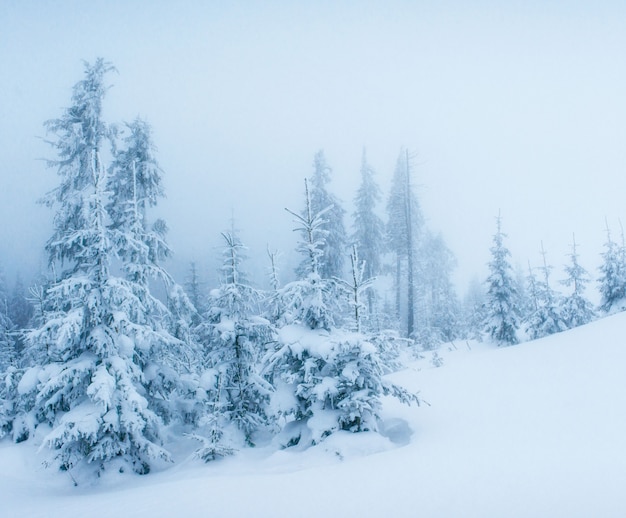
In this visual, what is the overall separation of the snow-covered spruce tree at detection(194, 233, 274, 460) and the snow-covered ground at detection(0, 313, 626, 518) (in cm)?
139

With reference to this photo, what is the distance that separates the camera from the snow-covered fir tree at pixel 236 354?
1187 centimetres

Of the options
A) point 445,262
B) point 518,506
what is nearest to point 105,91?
point 518,506

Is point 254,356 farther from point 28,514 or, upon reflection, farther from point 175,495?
point 28,514

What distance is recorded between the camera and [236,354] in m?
12.1

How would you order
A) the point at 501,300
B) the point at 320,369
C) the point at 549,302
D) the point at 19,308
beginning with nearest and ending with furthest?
the point at 320,369
the point at 549,302
the point at 501,300
the point at 19,308

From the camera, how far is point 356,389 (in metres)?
9.54

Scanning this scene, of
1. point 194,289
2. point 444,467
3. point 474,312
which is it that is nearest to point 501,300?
point 474,312

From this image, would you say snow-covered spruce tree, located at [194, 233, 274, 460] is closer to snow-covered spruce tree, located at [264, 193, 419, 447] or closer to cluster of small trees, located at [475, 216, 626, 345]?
snow-covered spruce tree, located at [264, 193, 419, 447]

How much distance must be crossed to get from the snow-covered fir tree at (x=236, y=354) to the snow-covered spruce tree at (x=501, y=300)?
53.9ft

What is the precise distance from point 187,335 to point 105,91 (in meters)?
10.6

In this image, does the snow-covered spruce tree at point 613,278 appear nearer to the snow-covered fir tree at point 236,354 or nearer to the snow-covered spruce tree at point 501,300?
the snow-covered spruce tree at point 501,300

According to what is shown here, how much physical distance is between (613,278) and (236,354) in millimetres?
22999

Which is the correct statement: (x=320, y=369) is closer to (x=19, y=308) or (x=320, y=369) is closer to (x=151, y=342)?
(x=151, y=342)

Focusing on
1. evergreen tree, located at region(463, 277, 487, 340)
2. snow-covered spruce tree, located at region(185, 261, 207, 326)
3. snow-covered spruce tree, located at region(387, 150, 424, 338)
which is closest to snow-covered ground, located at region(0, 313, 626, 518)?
evergreen tree, located at region(463, 277, 487, 340)
